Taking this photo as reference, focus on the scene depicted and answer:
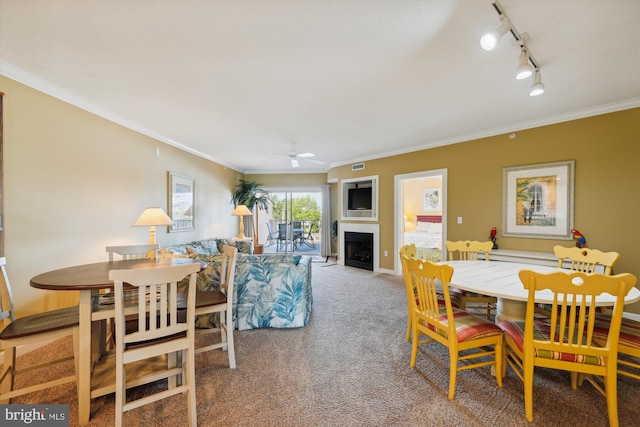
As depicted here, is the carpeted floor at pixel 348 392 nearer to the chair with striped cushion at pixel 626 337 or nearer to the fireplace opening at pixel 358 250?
the chair with striped cushion at pixel 626 337

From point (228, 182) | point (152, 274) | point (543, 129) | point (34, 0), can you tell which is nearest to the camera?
point (152, 274)

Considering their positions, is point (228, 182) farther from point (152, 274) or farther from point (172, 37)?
point (152, 274)

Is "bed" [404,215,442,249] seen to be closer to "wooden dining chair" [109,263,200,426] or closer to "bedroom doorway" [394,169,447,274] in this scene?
"bedroom doorway" [394,169,447,274]

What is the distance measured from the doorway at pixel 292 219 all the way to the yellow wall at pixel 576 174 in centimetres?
371

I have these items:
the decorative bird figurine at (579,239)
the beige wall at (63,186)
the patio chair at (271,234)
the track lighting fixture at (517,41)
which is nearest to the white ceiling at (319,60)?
the track lighting fixture at (517,41)

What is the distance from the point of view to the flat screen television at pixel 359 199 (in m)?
6.20

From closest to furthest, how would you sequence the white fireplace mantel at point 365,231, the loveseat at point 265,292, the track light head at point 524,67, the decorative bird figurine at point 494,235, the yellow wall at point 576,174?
the track light head at point 524,67 → the loveseat at point 265,292 → the yellow wall at point 576,174 → the decorative bird figurine at point 494,235 → the white fireplace mantel at point 365,231

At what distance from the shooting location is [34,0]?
164 cm

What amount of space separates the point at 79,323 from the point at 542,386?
331cm

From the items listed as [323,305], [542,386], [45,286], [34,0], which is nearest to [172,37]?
[34,0]

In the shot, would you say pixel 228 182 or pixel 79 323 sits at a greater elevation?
pixel 228 182

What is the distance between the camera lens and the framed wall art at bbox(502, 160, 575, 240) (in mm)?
3561

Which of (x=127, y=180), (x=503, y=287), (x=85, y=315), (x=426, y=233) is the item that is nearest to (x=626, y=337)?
(x=503, y=287)

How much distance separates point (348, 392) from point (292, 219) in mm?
6256
